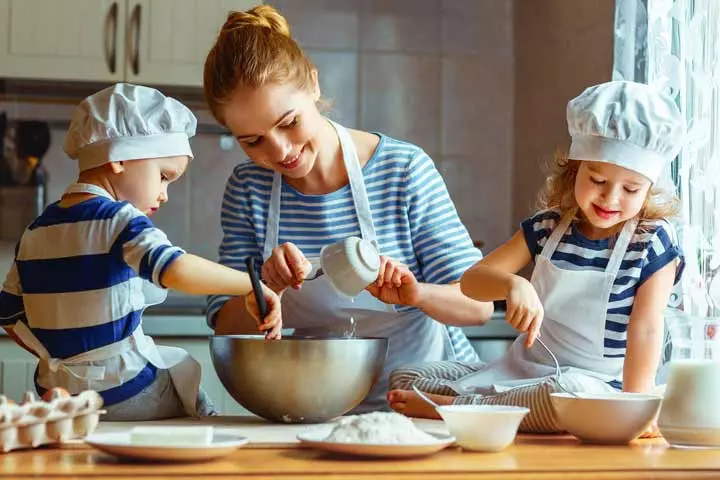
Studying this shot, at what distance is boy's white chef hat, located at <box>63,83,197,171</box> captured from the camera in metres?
1.52

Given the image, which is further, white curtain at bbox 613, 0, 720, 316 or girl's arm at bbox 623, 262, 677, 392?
white curtain at bbox 613, 0, 720, 316

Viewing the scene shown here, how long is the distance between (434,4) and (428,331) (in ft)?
5.58

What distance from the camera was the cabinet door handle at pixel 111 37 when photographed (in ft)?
9.57

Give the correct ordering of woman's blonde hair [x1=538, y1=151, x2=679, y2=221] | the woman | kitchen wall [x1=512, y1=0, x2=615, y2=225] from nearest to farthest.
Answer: woman's blonde hair [x1=538, y1=151, x2=679, y2=221]
the woman
kitchen wall [x1=512, y1=0, x2=615, y2=225]

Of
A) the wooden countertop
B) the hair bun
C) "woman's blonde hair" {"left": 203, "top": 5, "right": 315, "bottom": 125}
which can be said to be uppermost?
the hair bun

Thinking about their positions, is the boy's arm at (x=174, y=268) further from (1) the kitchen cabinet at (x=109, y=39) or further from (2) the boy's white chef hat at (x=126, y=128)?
(1) the kitchen cabinet at (x=109, y=39)

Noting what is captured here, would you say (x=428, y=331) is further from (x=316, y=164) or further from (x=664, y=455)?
(x=664, y=455)

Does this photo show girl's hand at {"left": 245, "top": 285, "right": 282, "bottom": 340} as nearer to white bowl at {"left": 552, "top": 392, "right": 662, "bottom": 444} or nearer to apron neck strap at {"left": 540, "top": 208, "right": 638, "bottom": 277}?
white bowl at {"left": 552, "top": 392, "right": 662, "bottom": 444}

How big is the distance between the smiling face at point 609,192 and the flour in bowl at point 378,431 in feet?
2.00

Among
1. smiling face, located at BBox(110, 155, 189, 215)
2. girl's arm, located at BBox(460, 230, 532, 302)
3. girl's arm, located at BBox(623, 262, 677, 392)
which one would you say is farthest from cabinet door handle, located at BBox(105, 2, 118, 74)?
girl's arm, located at BBox(623, 262, 677, 392)

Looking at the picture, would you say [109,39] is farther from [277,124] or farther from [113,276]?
[113,276]

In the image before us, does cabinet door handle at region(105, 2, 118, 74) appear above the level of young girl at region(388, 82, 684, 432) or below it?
above

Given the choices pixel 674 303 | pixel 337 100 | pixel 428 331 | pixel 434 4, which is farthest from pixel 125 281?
pixel 434 4

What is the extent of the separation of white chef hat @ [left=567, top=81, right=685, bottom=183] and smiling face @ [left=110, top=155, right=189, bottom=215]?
0.62m
